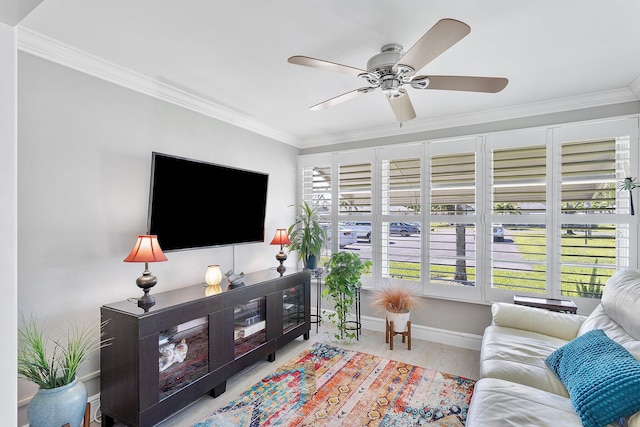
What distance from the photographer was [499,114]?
3.22 meters

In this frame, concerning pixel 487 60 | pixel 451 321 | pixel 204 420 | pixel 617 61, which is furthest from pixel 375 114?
pixel 204 420

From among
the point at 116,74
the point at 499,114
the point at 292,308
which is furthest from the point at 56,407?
the point at 499,114

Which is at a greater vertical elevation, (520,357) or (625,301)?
(625,301)

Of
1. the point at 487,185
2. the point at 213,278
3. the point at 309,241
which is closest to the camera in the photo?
the point at 213,278

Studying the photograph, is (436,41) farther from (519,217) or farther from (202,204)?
(519,217)

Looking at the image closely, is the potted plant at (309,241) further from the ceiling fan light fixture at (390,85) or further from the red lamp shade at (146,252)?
the ceiling fan light fixture at (390,85)

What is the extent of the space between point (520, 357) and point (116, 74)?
3.49 m

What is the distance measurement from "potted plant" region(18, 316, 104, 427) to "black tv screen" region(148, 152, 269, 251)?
2.85 feet

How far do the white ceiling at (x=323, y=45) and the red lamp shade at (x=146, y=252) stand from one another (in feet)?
4.22

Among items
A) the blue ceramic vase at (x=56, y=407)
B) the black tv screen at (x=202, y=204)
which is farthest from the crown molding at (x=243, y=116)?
the blue ceramic vase at (x=56, y=407)

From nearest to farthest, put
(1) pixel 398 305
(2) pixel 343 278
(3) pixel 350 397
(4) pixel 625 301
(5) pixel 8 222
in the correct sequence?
(5) pixel 8 222, (4) pixel 625 301, (3) pixel 350 397, (1) pixel 398 305, (2) pixel 343 278

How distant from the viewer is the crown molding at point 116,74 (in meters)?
1.96

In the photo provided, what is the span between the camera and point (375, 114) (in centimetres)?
338

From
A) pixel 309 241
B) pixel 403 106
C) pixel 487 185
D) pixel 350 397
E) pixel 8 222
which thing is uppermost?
pixel 403 106
